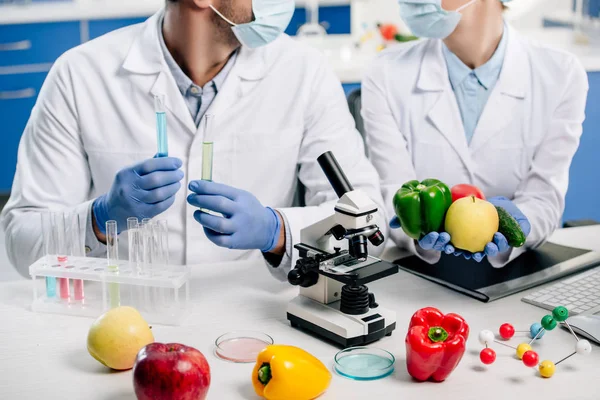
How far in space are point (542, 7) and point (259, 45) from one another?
359 cm

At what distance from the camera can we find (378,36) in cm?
430

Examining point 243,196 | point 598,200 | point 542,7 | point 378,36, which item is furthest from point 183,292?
point 542,7

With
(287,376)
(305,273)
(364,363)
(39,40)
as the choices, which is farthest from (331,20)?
(287,376)

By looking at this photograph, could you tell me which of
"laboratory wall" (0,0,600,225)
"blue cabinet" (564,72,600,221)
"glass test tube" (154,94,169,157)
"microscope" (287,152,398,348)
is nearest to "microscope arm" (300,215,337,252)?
"microscope" (287,152,398,348)

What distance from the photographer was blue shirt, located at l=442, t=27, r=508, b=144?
2.10 metres

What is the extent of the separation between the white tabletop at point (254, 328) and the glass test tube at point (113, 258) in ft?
0.22

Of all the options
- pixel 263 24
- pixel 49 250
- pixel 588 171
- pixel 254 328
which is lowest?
pixel 588 171

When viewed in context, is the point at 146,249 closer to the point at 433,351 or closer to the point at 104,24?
the point at 433,351

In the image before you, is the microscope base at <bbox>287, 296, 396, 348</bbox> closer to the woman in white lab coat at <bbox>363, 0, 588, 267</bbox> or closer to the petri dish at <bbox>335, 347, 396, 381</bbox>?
the petri dish at <bbox>335, 347, 396, 381</bbox>

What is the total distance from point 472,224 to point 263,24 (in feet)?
2.27

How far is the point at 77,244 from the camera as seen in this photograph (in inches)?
63.1

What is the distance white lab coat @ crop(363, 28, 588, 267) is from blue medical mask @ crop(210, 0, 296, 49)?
355mm

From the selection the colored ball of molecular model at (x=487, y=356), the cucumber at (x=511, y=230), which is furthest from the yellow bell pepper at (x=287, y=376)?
the cucumber at (x=511, y=230)

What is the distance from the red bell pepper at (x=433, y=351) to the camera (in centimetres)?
125
